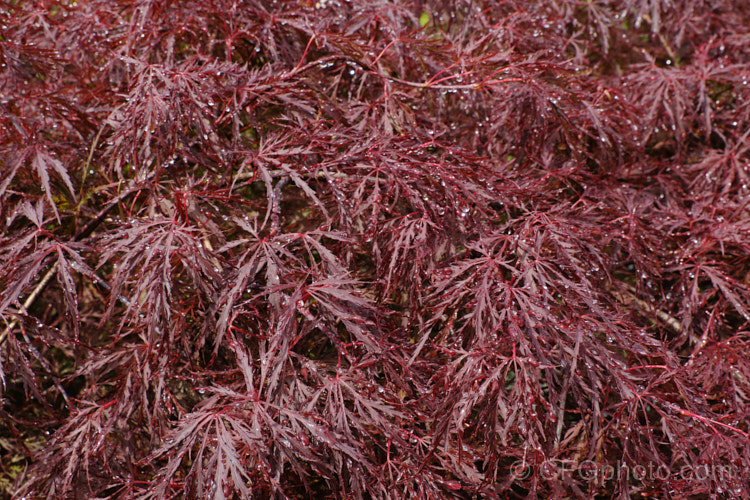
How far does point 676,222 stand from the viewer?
82.1 inches

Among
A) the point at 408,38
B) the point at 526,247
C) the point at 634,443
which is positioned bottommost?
the point at 634,443

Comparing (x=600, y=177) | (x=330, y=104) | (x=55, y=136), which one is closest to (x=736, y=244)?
(x=600, y=177)

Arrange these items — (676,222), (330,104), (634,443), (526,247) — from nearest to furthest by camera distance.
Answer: (634,443) < (526,247) < (330,104) < (676,222)

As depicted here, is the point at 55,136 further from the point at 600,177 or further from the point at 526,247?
the point at 600,177

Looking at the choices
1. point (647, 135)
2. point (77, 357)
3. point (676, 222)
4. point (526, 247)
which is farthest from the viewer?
point (647, 135)

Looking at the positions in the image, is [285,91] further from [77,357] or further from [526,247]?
[77,357]

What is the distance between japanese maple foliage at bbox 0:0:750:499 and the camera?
150cm

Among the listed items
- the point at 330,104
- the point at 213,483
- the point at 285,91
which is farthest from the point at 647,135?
the point at 213,483

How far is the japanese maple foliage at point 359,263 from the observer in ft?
4.94

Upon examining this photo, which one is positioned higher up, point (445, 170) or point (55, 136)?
point (445, 170)

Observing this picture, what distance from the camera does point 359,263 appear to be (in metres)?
2.10

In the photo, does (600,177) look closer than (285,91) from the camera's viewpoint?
No

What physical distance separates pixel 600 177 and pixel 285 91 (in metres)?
1.31

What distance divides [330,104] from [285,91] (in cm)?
19
